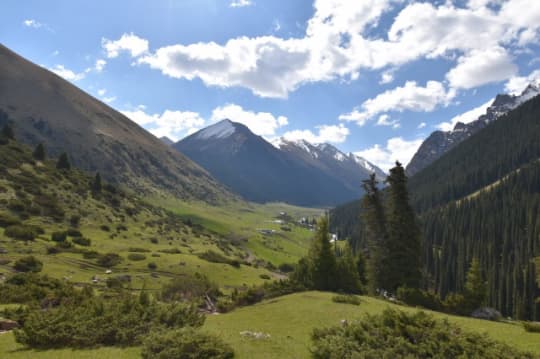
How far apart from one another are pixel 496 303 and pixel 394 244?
7190 centimetres

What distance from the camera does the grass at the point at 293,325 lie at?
1609cm

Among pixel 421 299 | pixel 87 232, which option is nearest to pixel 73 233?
pixel 87 232

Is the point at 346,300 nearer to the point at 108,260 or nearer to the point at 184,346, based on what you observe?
the point at 184,346

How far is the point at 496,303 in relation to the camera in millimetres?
90688

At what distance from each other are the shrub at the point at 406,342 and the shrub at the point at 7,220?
6201 centimetres

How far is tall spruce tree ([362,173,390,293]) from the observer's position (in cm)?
4456

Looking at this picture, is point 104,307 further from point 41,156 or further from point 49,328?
point 41,156

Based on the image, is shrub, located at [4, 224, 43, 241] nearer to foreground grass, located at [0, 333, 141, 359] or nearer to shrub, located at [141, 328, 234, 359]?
foreground grass, located at [0, 333, 141, 359]

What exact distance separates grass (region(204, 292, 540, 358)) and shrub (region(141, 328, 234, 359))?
3.80ft

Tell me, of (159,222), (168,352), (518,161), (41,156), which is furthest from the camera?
(518,161)

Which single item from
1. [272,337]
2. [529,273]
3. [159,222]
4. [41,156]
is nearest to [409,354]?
[272,337]

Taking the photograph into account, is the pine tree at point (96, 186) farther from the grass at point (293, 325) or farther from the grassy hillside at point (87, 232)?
the grass at point (293, 325)

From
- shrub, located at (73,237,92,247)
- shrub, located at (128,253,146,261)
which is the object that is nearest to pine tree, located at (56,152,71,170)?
shrub, located at (73,237,92,247)

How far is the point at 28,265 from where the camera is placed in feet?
128
